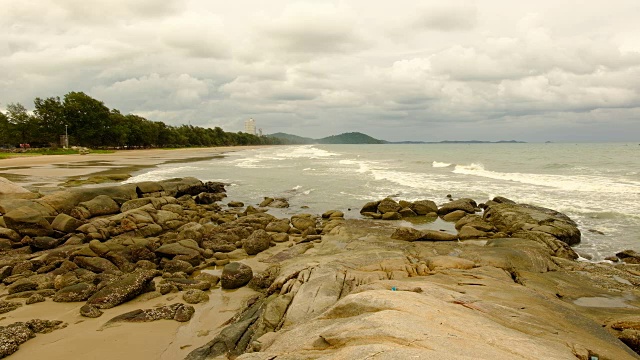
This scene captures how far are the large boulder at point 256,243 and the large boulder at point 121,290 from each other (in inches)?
178

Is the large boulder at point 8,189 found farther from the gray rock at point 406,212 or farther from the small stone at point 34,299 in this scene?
the gray rock at point 406,212

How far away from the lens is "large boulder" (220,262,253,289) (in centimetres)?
1034

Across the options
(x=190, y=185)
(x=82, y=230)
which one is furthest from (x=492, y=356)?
(x=190, y=185)

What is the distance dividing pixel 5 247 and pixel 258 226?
10186 millimetres

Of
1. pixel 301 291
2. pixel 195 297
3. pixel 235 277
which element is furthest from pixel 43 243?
pixel 301 291

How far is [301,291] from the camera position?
7.56 meters

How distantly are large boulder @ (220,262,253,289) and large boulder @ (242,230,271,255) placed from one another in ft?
10.4

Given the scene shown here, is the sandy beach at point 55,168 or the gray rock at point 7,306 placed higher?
the sandy beach at point 55,168

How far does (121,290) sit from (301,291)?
536cm

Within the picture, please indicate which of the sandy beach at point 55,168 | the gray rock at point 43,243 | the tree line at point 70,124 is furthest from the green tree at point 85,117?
the gray rock at point 43,243

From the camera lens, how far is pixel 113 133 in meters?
89.3

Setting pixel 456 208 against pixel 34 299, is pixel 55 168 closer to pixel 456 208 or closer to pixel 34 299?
pixel 34 299

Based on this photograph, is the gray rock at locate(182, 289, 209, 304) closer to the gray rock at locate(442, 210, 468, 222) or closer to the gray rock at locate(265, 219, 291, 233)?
the gray rock at locate(265, 219, 291, 233)

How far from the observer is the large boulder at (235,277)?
10.3m
